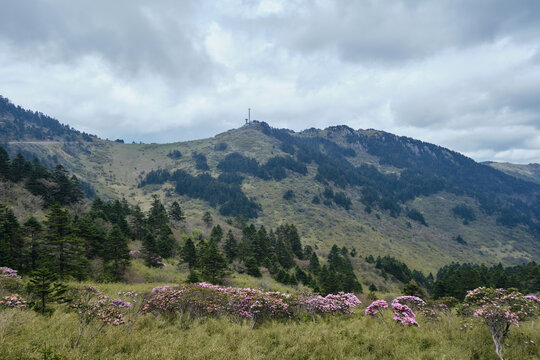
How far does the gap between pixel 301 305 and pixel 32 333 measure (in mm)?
10917

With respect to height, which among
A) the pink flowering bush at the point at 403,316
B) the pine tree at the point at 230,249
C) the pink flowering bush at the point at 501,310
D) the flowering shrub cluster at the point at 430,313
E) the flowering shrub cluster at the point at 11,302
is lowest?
the pine tree at the point at 230,249

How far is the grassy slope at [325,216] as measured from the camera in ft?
329

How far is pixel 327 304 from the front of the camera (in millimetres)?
13211

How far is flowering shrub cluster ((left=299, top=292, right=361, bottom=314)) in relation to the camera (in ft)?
42.5

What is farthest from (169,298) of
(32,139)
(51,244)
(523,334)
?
(32,139)

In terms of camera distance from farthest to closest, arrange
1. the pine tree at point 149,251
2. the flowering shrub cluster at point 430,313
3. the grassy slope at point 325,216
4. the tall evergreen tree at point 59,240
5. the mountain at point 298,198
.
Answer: the mountain at point 298,198, the grassy slope at point 325,216, the pine tree at point 149,251, the tall evergreen tree at point 59,240, the flowering shrub cluster at point 430,313

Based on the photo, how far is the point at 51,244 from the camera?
18.6m

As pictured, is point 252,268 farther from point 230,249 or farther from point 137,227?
point 137,227

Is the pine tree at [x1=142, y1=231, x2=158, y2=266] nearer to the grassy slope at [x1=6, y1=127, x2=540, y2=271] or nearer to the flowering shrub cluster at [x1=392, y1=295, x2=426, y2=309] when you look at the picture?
the flowering shrub cluster at [x1=392, y1=295, x2=426, y2=309]

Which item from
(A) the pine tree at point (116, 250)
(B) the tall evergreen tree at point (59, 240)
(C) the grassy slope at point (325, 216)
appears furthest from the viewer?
A: (C) the grassy slope at point (325, 216)

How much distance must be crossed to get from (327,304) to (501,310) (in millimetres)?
7246

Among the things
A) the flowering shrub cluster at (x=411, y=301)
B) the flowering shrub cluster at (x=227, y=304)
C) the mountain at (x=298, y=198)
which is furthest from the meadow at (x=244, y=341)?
the mountain at (x=298, y=198)

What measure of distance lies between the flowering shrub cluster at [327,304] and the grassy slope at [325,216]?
54068 millimetres

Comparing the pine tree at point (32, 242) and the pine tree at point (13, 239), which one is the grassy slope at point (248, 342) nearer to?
the pine tree at point (32, 242)
